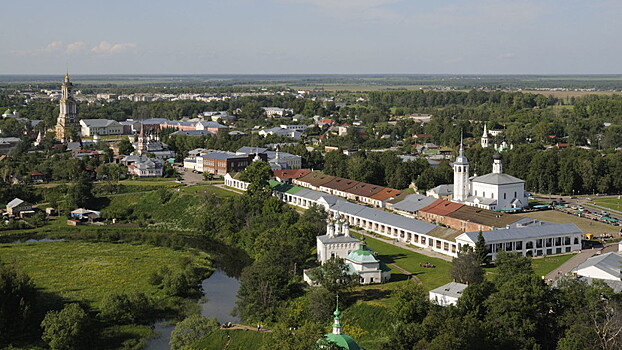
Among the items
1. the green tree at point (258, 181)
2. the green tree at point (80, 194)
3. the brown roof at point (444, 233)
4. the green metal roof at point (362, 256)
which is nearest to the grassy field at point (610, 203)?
the brown roof at point (444, 233)

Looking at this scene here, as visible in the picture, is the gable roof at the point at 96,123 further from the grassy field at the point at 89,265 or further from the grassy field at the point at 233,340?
the grassy field at the point at 233,340

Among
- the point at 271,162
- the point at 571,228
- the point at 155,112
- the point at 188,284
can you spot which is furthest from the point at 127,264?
the point at 155,112

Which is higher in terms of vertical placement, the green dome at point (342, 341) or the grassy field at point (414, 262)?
the green dome at point (342, 341)

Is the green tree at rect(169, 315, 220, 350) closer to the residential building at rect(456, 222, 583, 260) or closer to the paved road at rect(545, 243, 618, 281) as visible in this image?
the residential building at rect(456, 222, 583, 260)

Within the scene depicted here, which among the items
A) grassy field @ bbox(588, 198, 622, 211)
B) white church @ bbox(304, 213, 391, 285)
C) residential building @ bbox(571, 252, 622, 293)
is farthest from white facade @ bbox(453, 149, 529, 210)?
residential building @ bbox(571, 252, 622, 293)

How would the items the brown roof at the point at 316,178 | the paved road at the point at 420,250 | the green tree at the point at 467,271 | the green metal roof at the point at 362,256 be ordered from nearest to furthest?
the green tree at the point at 467,271
the green metal roof at the point at 362,256
the paved road at the point at 420,250
the brown roof at the point at 316,178

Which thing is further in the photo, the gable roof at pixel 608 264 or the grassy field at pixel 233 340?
the gable roof at pixel 608 264
